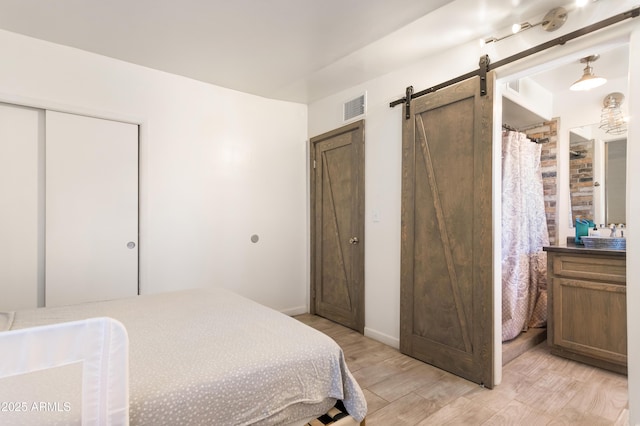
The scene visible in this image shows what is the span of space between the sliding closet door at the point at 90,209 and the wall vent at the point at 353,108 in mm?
1970

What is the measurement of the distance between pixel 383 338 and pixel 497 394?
1025 millimetres

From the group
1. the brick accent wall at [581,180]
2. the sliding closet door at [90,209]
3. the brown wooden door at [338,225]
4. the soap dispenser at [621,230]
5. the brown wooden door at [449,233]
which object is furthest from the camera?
the brown wooden door at [338,225]

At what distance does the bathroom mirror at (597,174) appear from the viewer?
2879mm

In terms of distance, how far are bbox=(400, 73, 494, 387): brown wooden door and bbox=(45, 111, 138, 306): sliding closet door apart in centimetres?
237

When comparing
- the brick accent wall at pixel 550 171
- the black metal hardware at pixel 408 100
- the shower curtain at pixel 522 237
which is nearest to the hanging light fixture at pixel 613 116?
the brick accent wall at pixel 550 171

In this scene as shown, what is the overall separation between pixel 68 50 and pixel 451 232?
3.26m

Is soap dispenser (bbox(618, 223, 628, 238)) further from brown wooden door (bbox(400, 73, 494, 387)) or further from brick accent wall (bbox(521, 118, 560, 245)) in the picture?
brown wooden door (bbox(400, 73, 494, 387))

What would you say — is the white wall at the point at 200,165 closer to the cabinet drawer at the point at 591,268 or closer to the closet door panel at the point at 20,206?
the closet door panel at the point at 20,206

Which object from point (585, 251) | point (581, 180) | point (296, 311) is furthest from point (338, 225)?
point (581, 180)

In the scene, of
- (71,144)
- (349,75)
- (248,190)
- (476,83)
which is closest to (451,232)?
(476,83)

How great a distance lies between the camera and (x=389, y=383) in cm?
225

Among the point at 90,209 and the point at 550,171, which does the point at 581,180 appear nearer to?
the point at 550,171

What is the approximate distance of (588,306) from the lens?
98.7 inches

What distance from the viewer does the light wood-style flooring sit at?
73.2 inches
